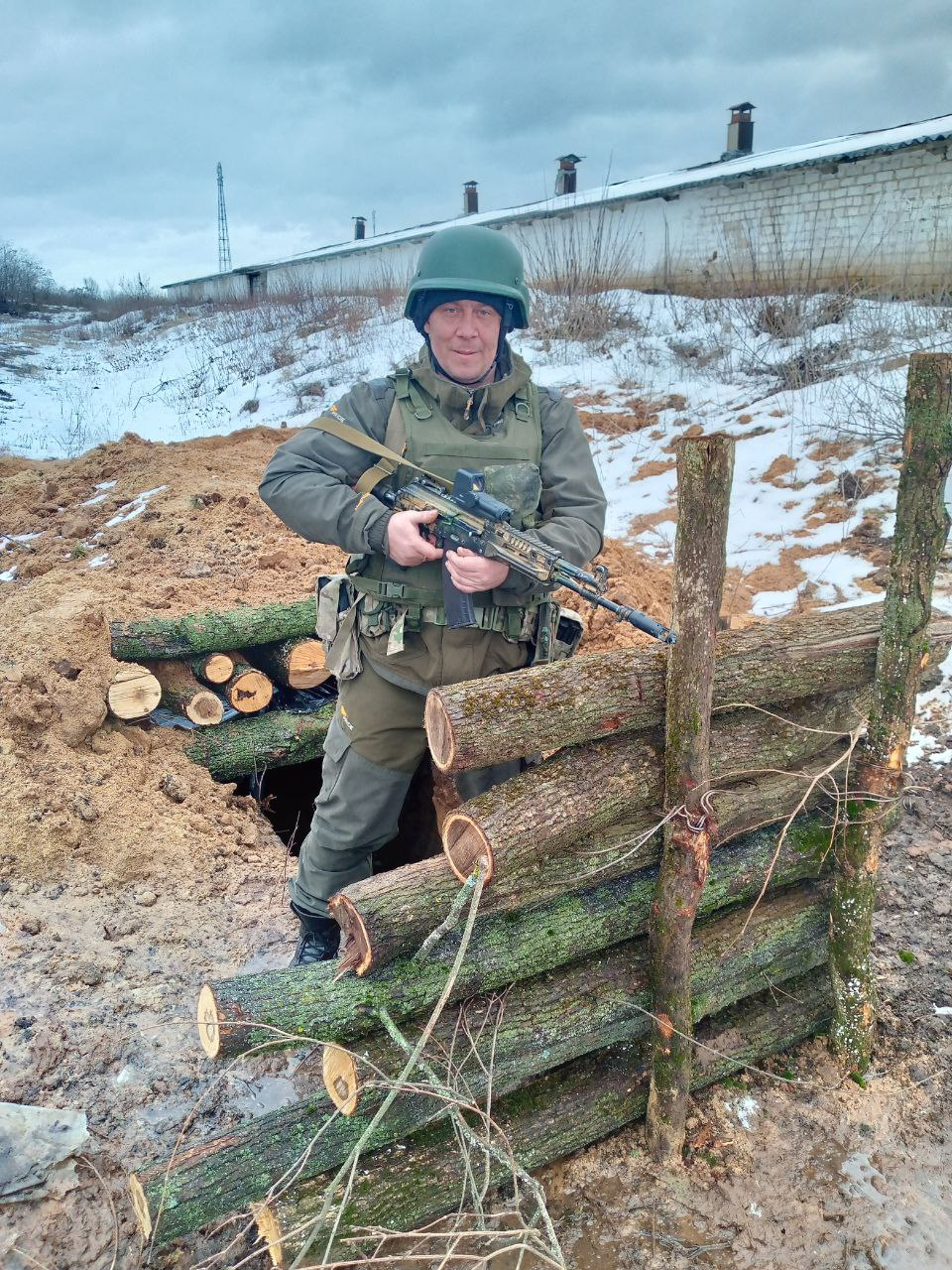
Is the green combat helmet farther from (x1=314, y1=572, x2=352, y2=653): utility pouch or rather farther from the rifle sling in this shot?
(x1=314, y1=572, x2=352, y2=653): utility pouch

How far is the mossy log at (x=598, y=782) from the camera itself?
89.8 inches

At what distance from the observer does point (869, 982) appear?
291 cm

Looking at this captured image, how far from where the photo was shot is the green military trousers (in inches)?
116

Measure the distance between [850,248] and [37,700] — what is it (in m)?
15.6

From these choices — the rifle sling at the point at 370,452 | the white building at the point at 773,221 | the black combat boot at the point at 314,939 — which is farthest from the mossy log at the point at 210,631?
the white building at the point at 773,221

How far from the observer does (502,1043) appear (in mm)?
2436

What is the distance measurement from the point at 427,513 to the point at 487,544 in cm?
22

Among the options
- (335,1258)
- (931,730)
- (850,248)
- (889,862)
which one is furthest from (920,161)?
(335,1258)

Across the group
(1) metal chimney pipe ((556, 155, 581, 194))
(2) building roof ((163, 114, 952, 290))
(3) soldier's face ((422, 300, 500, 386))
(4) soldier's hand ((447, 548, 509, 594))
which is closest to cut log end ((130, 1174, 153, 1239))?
(4) soldier's hand ((447, 548, 509, 594))

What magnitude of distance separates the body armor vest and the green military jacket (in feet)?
0.14

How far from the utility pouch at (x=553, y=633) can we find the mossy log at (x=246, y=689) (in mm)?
2378

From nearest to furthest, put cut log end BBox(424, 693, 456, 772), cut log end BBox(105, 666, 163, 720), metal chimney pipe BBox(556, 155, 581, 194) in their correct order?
cut log end BBox(424, 693, 456, 772) → cut log end BBox(105, 666, 163, 720) → metal chimney pipe BBox(556, 155, 581, 194)

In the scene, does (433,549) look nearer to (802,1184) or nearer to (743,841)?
(743,841)

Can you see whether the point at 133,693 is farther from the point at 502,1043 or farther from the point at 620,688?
the point at 620,688
